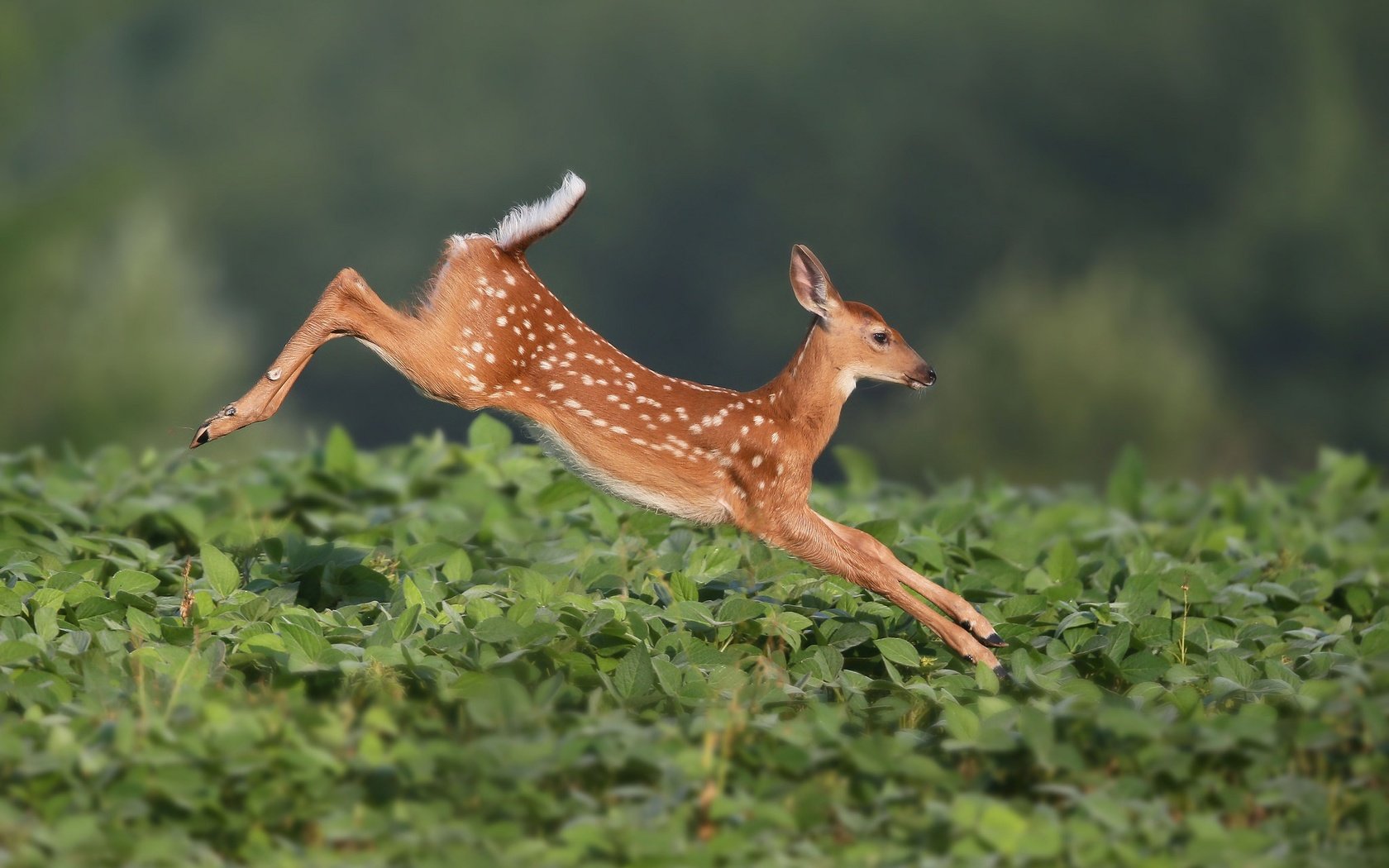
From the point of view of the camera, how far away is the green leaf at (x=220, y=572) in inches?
247

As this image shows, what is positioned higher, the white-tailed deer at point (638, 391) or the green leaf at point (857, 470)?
the green leaf at point (857, 470)

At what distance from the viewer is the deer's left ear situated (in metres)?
6.52

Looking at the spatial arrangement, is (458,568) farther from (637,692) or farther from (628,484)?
(637,692)

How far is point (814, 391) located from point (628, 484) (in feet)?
2.44

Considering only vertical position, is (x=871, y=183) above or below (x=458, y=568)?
above

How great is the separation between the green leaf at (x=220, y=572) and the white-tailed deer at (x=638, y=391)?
514 mm

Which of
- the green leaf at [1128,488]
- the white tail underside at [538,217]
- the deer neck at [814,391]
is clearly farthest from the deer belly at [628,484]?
the green leaf at [1128,488]

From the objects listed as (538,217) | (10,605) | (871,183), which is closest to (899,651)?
(538,217)

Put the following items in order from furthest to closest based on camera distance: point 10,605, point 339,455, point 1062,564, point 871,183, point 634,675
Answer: point 871,183 < point 339,455 < point 1062,564 < point 10,605 < point 634,675

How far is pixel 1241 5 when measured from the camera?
1364 inches

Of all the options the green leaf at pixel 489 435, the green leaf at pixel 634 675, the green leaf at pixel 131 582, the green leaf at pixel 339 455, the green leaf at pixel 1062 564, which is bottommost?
the green leaf at pixel 131 582

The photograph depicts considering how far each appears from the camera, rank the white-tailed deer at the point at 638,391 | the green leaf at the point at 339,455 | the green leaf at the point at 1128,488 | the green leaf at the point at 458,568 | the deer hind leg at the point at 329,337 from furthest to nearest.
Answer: the green leaf at the point at 1128,488 < the green leaf at the point at 339,455 < the green leaf at the point at 458,568 < the white-tailed deer at the point at 638,391 < the deer hind leg at the point at 329,337

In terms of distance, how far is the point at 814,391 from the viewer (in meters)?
6.56

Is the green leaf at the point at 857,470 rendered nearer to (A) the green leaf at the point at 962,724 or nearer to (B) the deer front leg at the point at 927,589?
(B) the deer front leg at the point at 927,589
